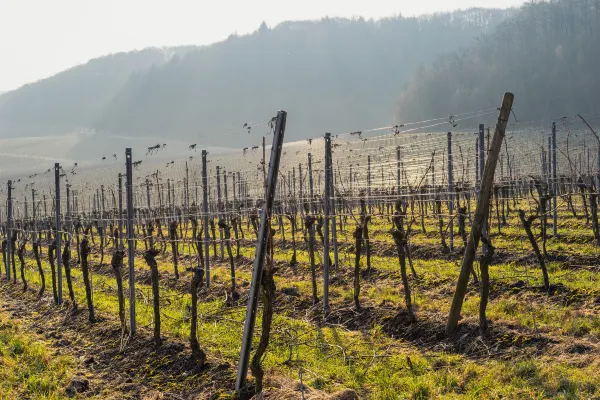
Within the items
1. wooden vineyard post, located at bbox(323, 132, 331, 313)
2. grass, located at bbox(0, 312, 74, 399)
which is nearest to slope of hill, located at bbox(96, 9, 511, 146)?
wooden vineyard post, located at bbox(323, 132, 331, 313)

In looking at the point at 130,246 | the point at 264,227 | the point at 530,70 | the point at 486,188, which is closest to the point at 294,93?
the point at 530,70

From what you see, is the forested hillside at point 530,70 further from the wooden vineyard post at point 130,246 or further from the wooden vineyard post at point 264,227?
the wooden vineyard post at point 264,227

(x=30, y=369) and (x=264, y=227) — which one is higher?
(x=264, y=227)

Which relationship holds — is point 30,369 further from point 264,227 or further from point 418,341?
point 418,341

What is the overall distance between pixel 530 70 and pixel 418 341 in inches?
3533

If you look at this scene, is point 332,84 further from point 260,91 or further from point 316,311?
point 316,311

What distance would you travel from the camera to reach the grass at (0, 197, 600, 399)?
18.3 feet

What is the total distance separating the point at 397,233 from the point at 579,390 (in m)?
3.19

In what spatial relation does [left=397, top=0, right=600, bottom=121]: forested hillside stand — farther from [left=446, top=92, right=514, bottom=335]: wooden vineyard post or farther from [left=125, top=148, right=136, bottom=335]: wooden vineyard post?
[left=125, top=148, right=136, bottom=335]: wooden vineyard post

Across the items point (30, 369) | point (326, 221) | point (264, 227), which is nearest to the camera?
point (264, 227)

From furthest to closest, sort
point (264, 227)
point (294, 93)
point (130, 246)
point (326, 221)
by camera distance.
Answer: point (294, 93) < point (326, 221) < point (130, 246) < point (264, 227)

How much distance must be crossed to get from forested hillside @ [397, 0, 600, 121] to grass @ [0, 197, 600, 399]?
72.8 meters

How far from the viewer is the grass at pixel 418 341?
559 centimetres

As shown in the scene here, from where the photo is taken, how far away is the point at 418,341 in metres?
7.29
